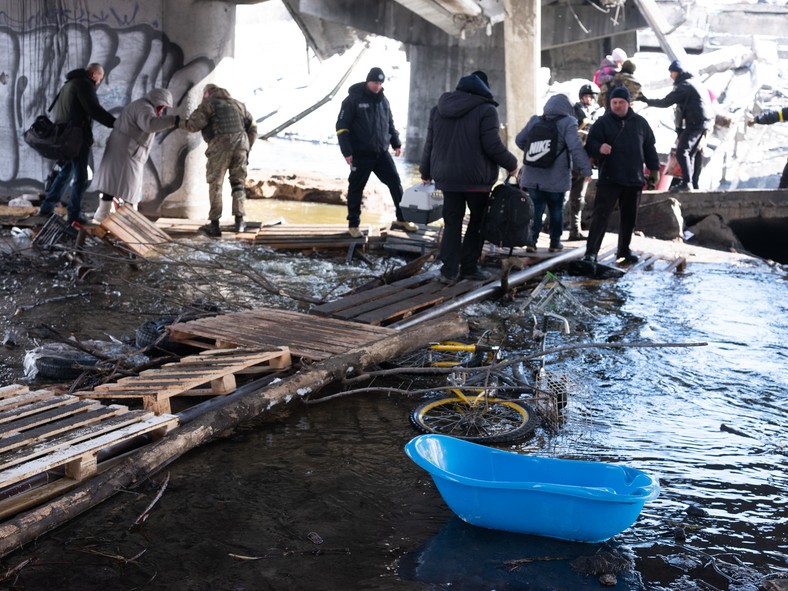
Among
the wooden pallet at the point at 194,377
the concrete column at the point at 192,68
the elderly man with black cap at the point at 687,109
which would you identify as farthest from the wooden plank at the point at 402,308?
the elderly man with black cap at the point at 687,109

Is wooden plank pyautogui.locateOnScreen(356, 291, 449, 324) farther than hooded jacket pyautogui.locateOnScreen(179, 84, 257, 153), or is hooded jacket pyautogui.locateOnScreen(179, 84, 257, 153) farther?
hooded jacket pyautogui.locateOnScreen(179, 84, 257, 153)

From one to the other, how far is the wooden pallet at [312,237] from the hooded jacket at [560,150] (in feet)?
7.48

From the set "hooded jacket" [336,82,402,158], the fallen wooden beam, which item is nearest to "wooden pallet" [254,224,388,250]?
"hooded jacket" [336,82,402,158]

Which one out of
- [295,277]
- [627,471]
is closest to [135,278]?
[295,277]

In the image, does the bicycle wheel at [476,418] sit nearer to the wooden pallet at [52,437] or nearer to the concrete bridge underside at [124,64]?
the wooden pallet at [52,437]

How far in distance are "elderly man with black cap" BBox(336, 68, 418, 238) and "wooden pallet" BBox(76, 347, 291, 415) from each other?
5701 mm

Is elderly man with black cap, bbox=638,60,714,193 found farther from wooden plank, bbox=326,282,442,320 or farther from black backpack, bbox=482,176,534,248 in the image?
wooden plank, bbox=326,282,442,320

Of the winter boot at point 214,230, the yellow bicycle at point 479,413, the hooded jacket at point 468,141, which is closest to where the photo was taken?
the yellow bicycle at point 479,413

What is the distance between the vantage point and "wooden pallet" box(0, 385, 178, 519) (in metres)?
4.19

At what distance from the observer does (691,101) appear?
14945 mm

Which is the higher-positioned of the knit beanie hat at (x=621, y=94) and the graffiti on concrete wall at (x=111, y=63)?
the graffiti on concrete wall at (x=111, y=63)

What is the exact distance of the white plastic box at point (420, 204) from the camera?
1291cm

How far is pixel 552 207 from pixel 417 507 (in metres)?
7.87

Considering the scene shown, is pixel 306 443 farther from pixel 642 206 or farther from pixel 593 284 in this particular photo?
pixel 642 206
